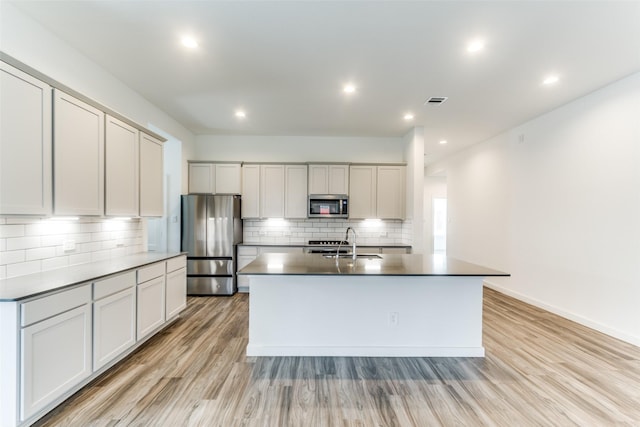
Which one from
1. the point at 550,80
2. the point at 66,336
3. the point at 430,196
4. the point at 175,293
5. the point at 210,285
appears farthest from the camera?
the point at 430,196

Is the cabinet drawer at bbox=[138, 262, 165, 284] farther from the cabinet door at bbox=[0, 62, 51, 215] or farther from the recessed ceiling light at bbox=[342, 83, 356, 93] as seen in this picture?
the recessed ceiling light at bbox=[342, 83, 356, 93]

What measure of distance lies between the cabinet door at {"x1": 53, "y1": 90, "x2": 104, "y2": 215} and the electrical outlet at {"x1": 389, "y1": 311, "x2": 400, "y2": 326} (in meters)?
3.06

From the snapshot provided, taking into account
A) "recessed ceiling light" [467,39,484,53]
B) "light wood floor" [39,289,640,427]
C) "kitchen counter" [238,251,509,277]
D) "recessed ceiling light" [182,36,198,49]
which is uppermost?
"recessed ceiling light" [182,36,198,49]

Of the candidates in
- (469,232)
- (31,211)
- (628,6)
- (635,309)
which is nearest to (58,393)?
(31,211)

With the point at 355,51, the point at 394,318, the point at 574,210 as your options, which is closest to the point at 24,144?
the point at 355,51

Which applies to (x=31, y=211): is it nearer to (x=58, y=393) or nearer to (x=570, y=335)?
(x=58, y=393)

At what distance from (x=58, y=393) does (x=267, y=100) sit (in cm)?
357

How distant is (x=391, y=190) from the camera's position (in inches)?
207

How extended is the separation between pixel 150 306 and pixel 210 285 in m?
1.87

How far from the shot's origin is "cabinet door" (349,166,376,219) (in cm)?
529

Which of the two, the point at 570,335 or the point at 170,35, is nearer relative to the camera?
the point at 170,35

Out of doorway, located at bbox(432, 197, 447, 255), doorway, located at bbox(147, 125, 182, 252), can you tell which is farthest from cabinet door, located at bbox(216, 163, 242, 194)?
doorway, located at bbox(432, 197, 447, 255)

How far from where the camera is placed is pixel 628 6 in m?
2.03

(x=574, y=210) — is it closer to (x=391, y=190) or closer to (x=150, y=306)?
(x=391, y=190)
